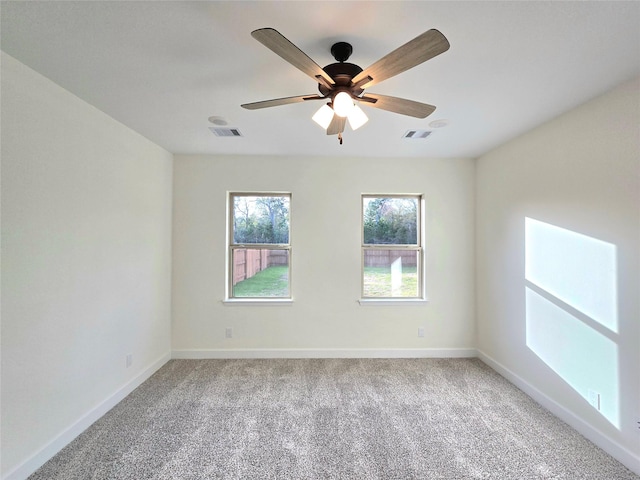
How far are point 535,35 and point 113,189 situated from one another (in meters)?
3.26

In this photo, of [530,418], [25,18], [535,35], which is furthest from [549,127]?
[25,18]

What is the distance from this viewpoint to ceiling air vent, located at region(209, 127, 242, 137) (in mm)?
2795

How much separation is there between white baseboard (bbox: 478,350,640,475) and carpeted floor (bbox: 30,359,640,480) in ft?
0.19

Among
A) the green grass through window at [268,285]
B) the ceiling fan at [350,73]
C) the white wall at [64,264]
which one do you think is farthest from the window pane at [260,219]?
the ceiling fan at [350,73]

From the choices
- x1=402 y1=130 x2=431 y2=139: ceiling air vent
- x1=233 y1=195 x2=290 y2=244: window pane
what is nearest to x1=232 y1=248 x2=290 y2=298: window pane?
x1=233 y1=195 x2=290 y2=244: window pane

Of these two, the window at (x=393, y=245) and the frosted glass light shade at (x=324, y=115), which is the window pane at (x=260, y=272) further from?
the frosted glass light shade at (x=324, y=115)

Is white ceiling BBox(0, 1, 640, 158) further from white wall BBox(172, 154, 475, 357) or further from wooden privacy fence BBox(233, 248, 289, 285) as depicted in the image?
wooden privacy fence BBox(233, 248, 289, 285)

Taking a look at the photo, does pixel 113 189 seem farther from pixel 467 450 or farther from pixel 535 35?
pixel 467 450

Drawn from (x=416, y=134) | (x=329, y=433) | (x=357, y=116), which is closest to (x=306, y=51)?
(x=357, y=116)

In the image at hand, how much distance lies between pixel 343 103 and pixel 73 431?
302cm

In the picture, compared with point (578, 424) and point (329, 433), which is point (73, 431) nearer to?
point (329, 433)

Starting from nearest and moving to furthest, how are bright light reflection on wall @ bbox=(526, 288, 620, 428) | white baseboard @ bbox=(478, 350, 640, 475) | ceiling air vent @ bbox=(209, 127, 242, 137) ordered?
1. white baseboard @ bbox=(478, 350, 640, 475)
2. bright light reflection on wall @ bbox=(526, 288, 620, 428)
3. ceiling air vent @ bbox=(209, 127, 242, 137)

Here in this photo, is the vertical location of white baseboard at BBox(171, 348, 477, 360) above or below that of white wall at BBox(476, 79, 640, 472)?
below

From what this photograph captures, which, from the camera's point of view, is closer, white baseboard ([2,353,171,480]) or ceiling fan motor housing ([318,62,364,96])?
ceiling fan motor housing ([318,62,364,96])
